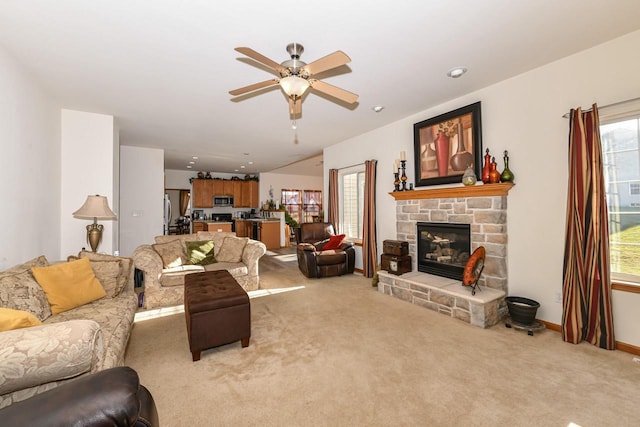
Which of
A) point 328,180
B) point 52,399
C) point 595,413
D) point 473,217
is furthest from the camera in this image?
point 328,180

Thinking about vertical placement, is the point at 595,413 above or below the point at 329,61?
below

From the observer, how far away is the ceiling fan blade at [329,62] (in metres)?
1.83

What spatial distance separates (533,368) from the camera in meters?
2.18

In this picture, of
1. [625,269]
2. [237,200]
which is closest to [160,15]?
[625,269]

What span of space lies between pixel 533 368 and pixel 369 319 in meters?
1.51

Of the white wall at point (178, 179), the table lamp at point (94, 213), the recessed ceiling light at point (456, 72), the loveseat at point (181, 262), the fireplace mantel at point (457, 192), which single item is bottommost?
the loveseat at point (181, 262)

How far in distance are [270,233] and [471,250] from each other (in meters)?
6.33

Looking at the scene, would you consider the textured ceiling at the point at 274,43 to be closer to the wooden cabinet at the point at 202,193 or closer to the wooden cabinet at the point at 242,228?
the wooden cabinet at the point at 202,193

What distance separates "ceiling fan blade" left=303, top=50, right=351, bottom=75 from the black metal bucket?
289 cm

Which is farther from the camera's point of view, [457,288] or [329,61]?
[457,288]

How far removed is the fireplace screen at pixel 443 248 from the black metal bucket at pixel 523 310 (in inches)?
31.0

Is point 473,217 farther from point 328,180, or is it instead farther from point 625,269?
point 328,180

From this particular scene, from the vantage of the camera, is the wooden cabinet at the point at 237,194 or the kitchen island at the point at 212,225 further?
the wooden cabinet at the point at 237,194

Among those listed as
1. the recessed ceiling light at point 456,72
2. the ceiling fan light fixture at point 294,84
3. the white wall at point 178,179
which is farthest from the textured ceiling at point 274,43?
the white wall at point 178,179
